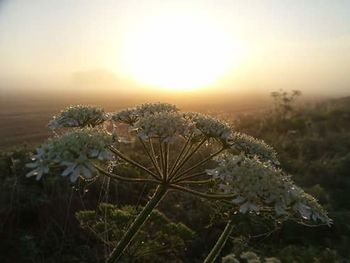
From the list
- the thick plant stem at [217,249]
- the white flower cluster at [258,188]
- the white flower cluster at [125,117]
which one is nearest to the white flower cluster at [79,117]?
the white flower cluster at [125,117]

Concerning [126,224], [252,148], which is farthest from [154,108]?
[126,224]

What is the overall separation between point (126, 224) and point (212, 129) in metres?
1.34

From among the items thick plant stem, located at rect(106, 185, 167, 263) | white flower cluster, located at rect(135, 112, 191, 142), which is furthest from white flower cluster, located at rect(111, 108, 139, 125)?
thick plant stem, located at rect(106, 185, 167, 263)

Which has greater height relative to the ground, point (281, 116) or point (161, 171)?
point (161, 171)

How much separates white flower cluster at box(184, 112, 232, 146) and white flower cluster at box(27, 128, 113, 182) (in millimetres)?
1011

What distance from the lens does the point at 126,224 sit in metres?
4.78

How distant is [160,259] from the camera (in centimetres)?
654

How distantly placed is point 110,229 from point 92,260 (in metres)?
2.49

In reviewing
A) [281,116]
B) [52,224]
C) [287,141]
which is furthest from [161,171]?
[281,116]

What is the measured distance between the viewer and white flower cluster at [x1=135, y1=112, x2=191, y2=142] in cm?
394

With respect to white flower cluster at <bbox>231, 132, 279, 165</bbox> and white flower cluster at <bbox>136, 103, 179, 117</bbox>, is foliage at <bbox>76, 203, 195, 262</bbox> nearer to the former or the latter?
white flower cluster at <bbox>136, 103, 179, 117</bbox>

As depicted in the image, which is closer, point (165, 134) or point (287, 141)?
point (165, 134)

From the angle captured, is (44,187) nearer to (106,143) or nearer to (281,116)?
(106,143)

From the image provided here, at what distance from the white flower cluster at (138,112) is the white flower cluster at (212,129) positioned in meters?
0.34
